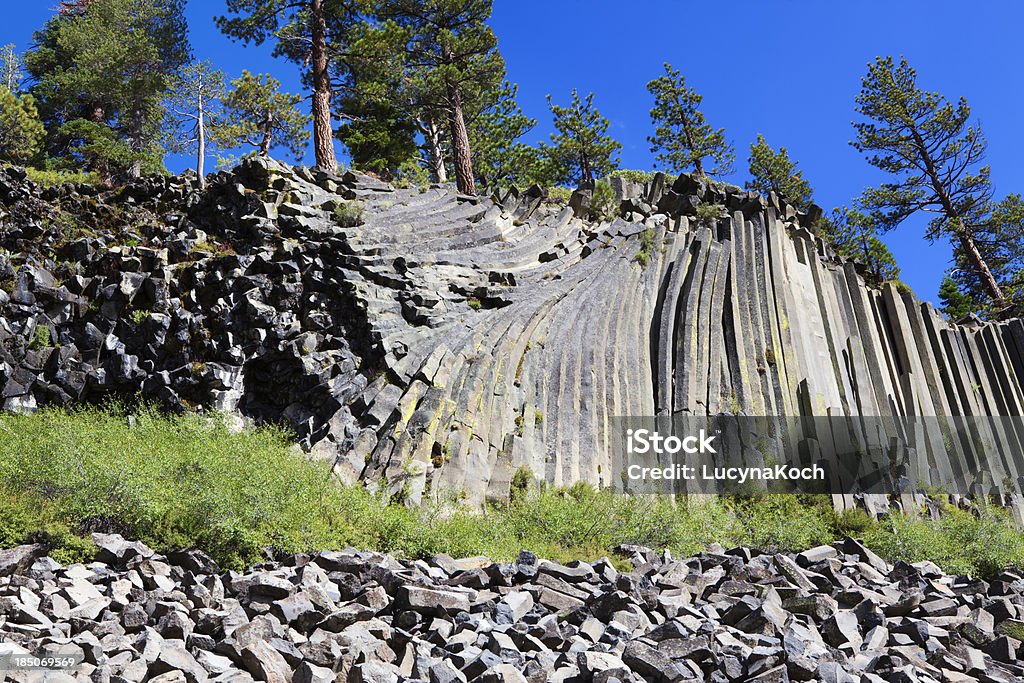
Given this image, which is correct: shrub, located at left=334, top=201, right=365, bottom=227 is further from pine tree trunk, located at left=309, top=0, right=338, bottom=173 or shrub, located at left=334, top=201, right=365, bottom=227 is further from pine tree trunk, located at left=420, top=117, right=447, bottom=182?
pine tree trunk, located at left=420, top=117, right=447, bottom=182

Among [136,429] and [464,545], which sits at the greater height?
[136,429]

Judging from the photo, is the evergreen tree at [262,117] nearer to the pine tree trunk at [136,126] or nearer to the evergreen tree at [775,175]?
the pine tree trunk at [136,126]

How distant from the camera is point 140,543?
255 inches

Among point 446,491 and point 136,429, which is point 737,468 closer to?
point 446,491

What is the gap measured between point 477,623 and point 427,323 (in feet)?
27.1

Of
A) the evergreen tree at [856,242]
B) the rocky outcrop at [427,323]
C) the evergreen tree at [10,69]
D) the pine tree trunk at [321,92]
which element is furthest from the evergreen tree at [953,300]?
the evergreen tree at [10,69]

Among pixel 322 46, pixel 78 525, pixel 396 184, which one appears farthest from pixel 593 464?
pixel 322 46

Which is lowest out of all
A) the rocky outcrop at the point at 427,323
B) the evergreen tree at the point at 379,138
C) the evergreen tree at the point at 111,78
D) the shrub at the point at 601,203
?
the rocky outcrop at the point at 427,323

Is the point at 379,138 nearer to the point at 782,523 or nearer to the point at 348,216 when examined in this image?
the point at 348,216

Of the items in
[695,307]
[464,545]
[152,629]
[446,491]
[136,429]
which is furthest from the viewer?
[695,307]

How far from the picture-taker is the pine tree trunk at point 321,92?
68.8 ft

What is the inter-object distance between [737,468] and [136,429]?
9.57 m

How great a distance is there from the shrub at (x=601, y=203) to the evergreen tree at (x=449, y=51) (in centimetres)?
490

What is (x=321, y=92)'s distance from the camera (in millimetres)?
21922
